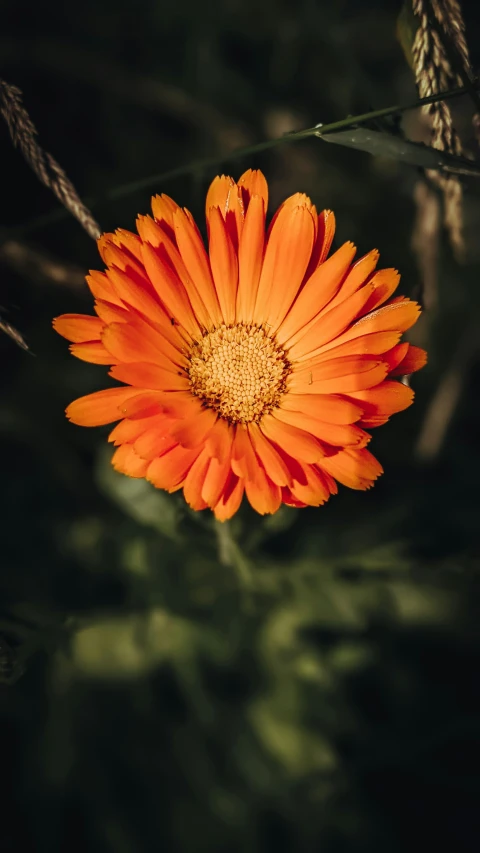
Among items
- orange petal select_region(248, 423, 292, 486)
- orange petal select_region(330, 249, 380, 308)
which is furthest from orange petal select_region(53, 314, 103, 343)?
orange petal select_region(330, 249, 380, 308)

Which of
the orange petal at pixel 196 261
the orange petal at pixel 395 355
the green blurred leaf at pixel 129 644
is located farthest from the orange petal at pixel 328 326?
the green blurred leaf at pixel 129 644

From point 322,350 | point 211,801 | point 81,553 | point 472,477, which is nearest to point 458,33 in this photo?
point 322,350

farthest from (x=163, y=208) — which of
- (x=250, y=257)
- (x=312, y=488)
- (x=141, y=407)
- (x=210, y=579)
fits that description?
(x=210, y=579)

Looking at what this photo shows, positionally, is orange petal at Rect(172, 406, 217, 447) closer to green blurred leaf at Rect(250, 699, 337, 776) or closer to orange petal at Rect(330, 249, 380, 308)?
orange petal at Rect(330, 249, 380, 308)

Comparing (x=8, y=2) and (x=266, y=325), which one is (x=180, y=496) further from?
(x=8, y=2)

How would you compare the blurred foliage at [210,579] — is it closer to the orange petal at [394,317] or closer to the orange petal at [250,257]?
the orange petal at [250,257]
